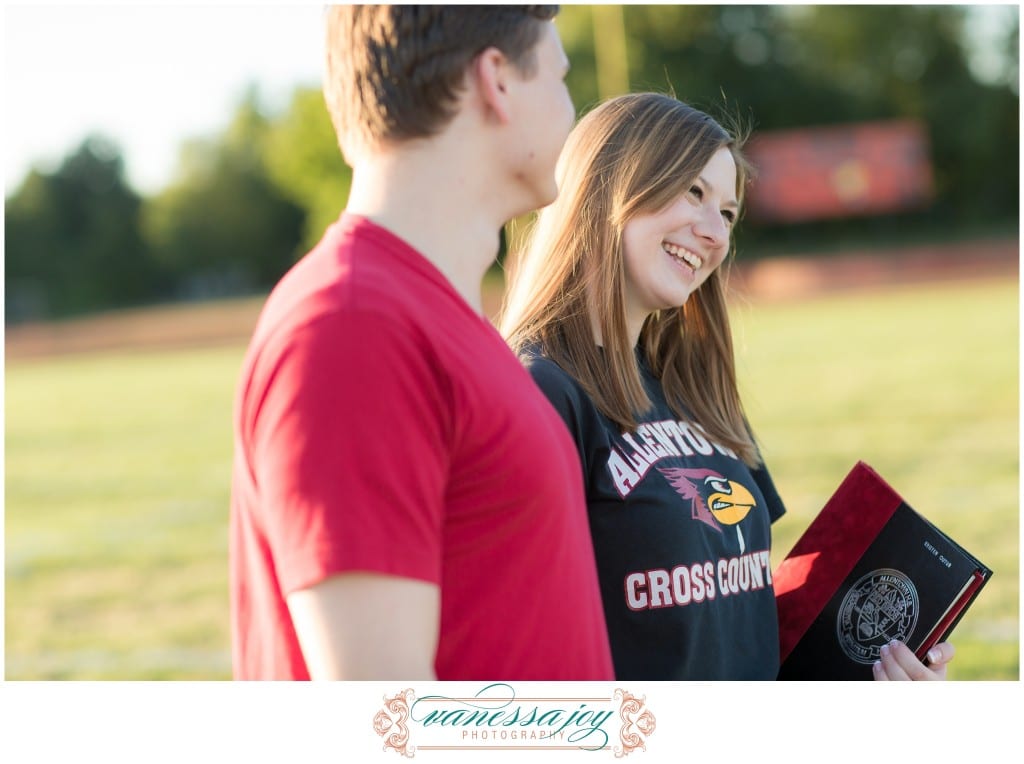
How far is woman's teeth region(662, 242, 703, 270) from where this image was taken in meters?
1.83

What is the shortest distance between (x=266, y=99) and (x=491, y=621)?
55.7 meters

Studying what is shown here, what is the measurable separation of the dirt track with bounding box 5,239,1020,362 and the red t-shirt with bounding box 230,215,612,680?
930 inches

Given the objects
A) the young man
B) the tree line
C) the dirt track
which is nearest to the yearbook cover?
the young man

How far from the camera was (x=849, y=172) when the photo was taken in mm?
31594

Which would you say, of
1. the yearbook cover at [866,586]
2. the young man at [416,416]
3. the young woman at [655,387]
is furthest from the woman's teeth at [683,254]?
the young man at [416,416]

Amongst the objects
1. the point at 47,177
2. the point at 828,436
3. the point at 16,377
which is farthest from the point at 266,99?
the point at 828,436

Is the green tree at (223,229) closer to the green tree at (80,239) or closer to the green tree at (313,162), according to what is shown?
the green tree at (80,239)

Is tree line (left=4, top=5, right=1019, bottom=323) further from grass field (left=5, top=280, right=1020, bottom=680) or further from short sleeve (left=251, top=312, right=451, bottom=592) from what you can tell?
short sleeve (left=251, top=312, right=451, bottom=592)

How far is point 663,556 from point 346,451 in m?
0.78

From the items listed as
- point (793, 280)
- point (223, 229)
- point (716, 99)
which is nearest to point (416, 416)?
point (793, 280)

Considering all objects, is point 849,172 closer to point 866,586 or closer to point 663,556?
point 866,586

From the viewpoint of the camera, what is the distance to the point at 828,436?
8164 millimetres

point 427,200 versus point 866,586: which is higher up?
point 427,200
